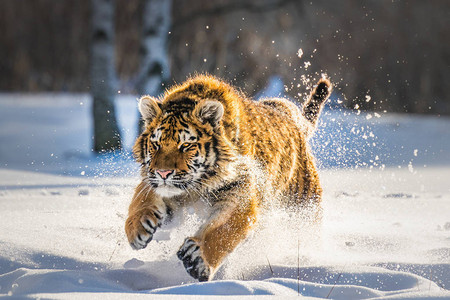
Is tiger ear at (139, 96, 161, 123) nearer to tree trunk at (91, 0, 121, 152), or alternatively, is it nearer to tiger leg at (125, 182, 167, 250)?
tiger leg at (125, 182, 167, 250)

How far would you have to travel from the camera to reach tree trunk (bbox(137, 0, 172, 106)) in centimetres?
1080

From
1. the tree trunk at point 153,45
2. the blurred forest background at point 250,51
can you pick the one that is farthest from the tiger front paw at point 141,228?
the blurred forest background at point 250,51

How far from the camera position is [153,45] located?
35.7 feet

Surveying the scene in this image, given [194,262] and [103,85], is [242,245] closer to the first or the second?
[194,262]

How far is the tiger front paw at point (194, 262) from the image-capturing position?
3305 mm

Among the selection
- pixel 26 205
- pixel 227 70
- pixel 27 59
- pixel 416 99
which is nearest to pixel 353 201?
pixel 26 205

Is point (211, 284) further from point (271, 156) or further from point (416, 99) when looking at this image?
point (416, 99)

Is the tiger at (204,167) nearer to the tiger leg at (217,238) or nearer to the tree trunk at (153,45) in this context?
the tiger leg at (217,238)

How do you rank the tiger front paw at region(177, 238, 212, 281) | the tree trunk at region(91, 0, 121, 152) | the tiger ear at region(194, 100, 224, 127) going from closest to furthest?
the tiger front paw at region(177, 238, 212, 281) → the tiger ear at region(194, 100, 224, 127) → the tree trunk at region(91, 0, 121, 152)

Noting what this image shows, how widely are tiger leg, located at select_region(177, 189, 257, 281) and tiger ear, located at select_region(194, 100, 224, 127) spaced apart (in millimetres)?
471

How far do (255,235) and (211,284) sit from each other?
42.0 inches

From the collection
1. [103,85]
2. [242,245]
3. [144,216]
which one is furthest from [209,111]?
[103,85]

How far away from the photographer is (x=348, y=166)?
1040cm

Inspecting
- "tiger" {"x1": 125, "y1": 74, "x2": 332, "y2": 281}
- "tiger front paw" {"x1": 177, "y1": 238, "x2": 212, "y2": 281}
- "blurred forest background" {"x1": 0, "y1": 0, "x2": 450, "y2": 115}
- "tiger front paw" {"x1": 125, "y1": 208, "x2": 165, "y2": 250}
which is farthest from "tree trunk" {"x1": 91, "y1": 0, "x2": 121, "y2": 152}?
"tiger front paw" {"x1": 177, "y1": 238, "x2": 212, "y2": 281}
